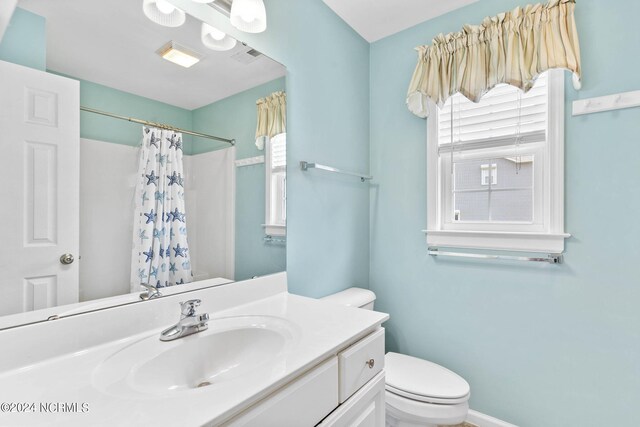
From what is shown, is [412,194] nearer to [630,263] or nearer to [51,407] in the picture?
[630,263]

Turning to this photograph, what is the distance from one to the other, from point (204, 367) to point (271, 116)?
1.04 meters

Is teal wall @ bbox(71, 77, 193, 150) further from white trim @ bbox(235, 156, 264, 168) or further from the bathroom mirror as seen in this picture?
white trim @ bbox(235, 156, 264, 168)

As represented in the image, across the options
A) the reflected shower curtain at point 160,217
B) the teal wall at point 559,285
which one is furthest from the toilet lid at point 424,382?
the reflected shower curtain at point 160,217

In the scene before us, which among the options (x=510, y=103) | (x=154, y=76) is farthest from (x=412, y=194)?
(x=154, y=76)

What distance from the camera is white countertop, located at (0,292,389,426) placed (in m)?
0.51

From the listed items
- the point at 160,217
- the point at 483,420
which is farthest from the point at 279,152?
the point at 483,420

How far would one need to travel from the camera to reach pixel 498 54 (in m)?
1.51

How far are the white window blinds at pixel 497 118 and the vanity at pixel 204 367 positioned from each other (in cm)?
123

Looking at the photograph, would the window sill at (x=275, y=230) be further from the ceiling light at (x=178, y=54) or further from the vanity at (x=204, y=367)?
the ceiling light at (x=178, y=54)

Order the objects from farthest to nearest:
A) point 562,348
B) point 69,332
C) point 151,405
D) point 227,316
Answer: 1. point 562,348
2. point 227,316
3. point 69,332
4. point 151,405

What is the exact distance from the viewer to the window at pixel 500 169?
1.45 metres

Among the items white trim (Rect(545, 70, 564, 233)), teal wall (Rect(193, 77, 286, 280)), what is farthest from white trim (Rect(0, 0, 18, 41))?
white trim (Rect(545, 70, 564, 233))

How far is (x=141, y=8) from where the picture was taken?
37.0 inches

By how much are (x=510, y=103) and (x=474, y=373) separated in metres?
1.50
